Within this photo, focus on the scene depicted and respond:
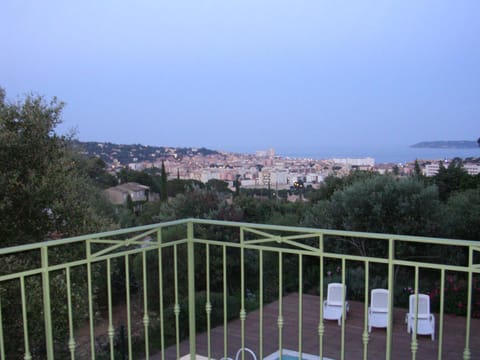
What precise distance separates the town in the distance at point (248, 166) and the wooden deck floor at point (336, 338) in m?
4.45

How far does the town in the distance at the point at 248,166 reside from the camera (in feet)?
38.5

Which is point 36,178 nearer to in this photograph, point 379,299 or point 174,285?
point 174,285

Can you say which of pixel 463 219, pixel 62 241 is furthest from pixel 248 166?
pixel 62 241

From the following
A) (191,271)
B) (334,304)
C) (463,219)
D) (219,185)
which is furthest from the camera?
(219,185)

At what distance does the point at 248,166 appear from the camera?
13.2m

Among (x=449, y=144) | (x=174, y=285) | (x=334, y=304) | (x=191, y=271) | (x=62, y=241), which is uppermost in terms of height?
(x=449, y=144)

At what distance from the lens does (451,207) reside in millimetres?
9570

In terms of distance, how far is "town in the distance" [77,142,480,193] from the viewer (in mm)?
11750

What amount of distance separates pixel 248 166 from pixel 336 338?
701 centimetres

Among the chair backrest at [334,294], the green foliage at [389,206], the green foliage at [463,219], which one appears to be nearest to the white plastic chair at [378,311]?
the chair backrest at [334,294]

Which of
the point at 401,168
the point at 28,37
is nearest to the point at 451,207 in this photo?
the point at 401,168

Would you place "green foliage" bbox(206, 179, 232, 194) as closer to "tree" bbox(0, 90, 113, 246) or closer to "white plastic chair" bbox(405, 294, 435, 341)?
"white plastic chair" bbox(405, 294, 435, 341)

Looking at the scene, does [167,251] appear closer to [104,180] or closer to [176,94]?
[104,180]

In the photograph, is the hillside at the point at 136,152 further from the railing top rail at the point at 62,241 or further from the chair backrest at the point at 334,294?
the railing top rail at the point at 62,241
